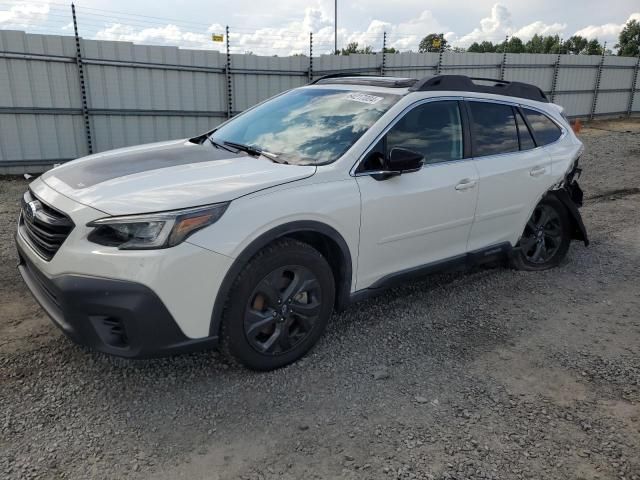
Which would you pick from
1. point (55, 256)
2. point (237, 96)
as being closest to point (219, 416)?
point (55, 256)

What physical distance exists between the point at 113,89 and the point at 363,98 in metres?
7.51

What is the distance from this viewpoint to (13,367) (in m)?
3.18

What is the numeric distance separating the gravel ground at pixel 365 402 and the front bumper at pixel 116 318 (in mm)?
412

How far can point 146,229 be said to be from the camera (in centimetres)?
265

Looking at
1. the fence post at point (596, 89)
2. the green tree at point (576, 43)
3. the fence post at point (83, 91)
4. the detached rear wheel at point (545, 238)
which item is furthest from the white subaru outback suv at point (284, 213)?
the green tree at point (576, 43)

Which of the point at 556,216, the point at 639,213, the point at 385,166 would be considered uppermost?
the point at 385,166

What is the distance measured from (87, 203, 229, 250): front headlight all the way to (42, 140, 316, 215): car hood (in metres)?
0.05

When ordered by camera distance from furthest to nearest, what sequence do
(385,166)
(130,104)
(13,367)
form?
1. (130,104)
2. (385,166)
3. (13,367)

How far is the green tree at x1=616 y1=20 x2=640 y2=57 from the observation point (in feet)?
182

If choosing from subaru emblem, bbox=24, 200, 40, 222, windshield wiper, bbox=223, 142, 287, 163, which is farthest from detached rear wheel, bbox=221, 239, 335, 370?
subaru emblem, bbox=24, 200, 40, 222

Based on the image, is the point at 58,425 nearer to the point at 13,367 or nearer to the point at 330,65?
the point at 13,367

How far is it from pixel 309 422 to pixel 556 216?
3.52 m

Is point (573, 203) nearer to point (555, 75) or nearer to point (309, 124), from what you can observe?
point (309, 124)

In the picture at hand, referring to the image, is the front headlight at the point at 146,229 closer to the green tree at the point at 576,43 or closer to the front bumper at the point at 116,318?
the front bumper at the point at 116,318
